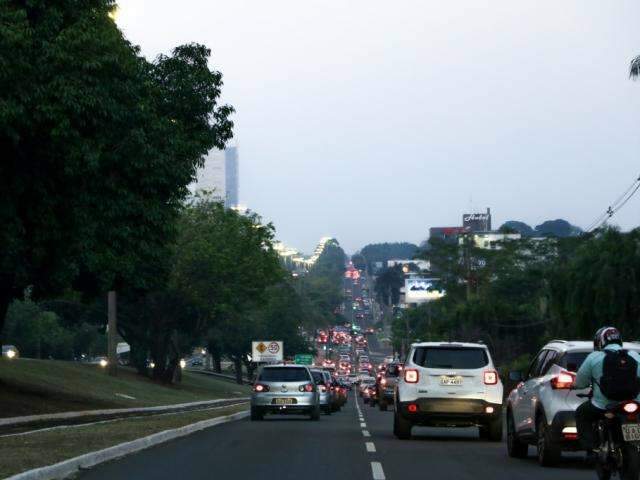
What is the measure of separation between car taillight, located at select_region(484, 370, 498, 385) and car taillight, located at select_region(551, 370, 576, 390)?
6.72 meters

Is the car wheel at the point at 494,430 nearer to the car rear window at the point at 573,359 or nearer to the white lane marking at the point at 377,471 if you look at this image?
the white lane marking at the point at 377,471

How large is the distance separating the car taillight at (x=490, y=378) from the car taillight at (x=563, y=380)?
264 inches

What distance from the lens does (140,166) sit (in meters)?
31.7

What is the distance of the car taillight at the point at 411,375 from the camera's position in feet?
78.2

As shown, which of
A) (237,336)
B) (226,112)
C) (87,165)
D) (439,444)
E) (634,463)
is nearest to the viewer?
(634,463)

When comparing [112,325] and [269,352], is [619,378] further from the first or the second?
[269,352]

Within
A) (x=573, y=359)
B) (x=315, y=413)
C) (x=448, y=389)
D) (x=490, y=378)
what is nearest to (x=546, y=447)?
(x=573, y=359)

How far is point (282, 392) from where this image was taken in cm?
3544

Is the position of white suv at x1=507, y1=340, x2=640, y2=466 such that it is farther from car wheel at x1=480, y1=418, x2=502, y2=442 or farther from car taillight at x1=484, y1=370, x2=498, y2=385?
car wheel at x1=480, y1=418, x2=502, y2=442

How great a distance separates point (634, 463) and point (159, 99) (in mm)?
25358

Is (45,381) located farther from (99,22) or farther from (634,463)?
Result: (634,463)

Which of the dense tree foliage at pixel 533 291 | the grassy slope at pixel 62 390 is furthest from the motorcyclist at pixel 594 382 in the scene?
the dense tree foliage at pixel 533 291

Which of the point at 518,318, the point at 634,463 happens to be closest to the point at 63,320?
the point at 518,318

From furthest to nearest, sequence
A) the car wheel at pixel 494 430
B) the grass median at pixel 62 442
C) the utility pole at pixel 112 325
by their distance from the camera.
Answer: the utility pole at pixel 112 325 < the car wheel at pixel 494 430 < the grass median at pixel 62 442
